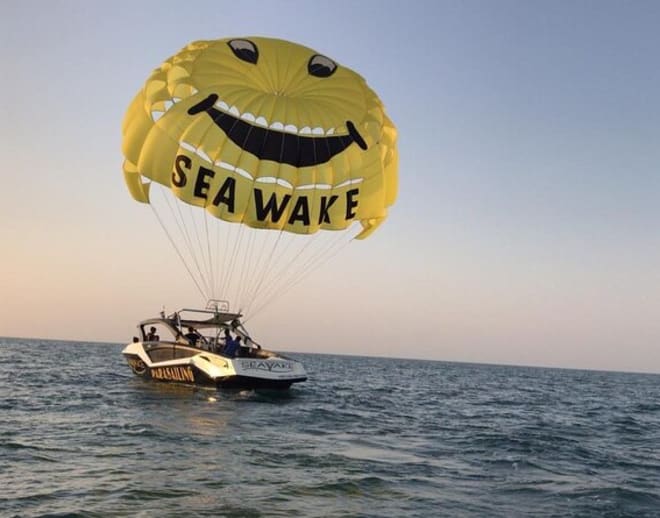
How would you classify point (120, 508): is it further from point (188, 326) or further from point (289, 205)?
point (188, 326)

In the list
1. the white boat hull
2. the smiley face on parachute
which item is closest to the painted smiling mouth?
the smiley face on parachute

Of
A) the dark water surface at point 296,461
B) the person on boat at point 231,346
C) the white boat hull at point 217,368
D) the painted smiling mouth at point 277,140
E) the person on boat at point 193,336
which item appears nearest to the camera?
the dark water surface at point 296,461

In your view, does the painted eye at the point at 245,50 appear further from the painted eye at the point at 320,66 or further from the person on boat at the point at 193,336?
the person on boat at the point at 193,336

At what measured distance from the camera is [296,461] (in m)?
12.5

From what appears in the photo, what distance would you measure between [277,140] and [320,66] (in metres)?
3.26

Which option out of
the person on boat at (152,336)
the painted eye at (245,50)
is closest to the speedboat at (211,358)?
the person on boat at (152,336)

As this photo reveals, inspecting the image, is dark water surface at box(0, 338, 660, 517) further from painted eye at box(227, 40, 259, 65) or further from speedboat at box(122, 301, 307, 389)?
painted eye at box(227, 40, 259, 65)

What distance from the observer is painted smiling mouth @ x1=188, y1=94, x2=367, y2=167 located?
1889cm

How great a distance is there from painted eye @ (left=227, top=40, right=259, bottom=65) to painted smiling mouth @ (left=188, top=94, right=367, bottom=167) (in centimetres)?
191

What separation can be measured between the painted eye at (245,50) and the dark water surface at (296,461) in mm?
11243

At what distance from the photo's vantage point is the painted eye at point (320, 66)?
20281 millimetres

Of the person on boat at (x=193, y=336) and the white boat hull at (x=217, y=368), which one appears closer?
the white boat hull at (x=217, y=368)

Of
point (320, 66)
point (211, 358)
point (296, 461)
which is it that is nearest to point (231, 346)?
point (211, 358)

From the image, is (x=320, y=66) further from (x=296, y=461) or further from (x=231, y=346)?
(x=296, y=461)
